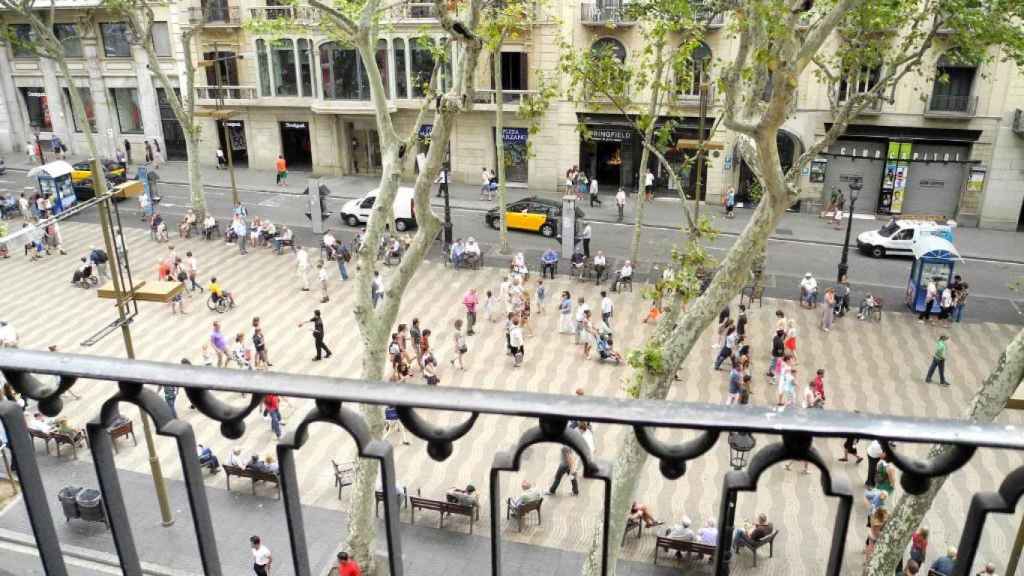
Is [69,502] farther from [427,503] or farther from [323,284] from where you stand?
[323,284]

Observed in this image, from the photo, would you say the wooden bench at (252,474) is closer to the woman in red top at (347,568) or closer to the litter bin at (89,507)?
the litter bin at (89,507)

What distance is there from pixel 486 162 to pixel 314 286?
14.9 meters

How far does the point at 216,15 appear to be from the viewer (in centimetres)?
4169

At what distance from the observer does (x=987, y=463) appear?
16.8 metres

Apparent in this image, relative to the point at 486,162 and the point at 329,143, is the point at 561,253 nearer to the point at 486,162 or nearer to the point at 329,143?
the point at 486,162

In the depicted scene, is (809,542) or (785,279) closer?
(809,542)

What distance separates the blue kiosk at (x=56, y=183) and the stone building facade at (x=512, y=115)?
6.79 m

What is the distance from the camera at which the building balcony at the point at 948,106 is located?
3341 centimetres

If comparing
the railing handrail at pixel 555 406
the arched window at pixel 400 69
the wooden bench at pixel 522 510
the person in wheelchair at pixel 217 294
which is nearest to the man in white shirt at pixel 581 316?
the wooden bench at pixel 522 510

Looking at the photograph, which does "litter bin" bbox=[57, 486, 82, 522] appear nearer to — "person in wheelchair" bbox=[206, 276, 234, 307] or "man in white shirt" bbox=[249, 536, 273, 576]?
"man in white shirt" bbox=[249, 536, 273, 576]

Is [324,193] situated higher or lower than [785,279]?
higher

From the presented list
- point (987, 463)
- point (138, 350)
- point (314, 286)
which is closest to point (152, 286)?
point (138, 350)

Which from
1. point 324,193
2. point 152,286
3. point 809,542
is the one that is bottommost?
point 809,542

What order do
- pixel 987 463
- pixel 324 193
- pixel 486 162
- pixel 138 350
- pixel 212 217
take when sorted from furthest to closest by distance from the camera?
1. pixel 486 162
2. pixel 212 217
3. pixel 324 193
4. pixel 138 350
5. pixel 987 463
